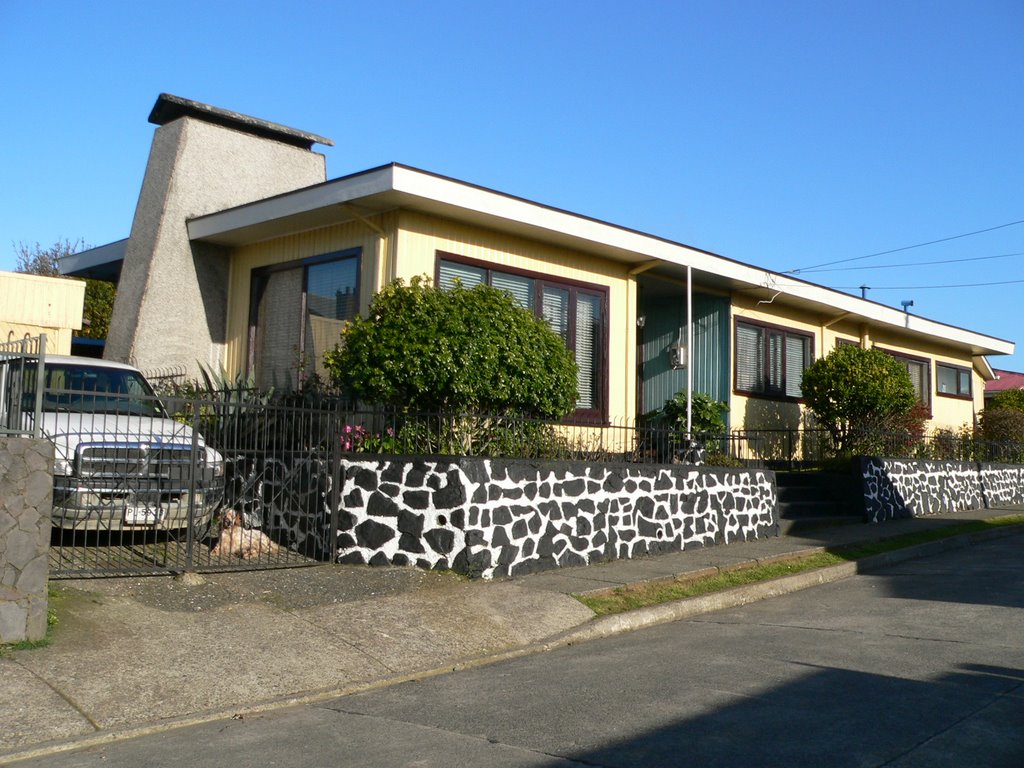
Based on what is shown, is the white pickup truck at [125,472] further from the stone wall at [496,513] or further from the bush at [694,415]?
the bush at [694,415]

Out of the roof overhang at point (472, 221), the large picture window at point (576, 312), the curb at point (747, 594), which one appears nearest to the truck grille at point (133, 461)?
the curb at point (747, 594)

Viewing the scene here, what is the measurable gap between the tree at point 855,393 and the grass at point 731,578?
3.13 meters

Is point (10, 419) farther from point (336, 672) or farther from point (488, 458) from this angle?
point (488, 458)

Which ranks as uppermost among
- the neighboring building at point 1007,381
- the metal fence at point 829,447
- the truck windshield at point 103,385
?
the neighboring building at point 1007,381

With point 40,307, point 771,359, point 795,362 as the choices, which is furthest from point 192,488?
point 795,362

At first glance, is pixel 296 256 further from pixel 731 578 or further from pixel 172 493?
pixel 731 578

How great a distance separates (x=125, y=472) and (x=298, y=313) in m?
5.67

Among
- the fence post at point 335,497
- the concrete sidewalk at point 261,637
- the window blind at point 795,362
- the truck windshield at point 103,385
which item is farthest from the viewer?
the window blind at point 795,362

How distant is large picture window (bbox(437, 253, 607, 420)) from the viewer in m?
14.3

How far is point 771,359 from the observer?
19.3m

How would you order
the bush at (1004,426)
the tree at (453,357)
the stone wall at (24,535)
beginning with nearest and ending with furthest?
the stone wall at (24,535) → the tree at (453,357) → the bush at (1004,426)

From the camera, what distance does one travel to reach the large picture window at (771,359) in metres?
18.6

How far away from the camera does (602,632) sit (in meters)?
9.21

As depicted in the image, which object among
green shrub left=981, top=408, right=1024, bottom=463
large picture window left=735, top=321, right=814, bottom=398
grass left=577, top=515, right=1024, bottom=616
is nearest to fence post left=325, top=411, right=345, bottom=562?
grass left=577, top=515, right=1024, bottom=616
